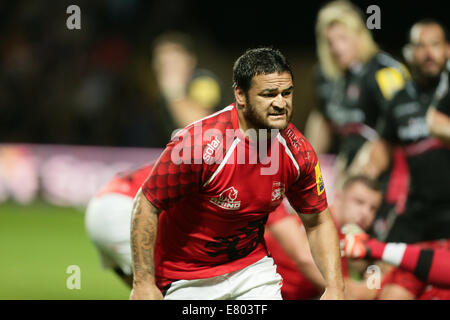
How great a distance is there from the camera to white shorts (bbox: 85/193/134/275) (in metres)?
4.73

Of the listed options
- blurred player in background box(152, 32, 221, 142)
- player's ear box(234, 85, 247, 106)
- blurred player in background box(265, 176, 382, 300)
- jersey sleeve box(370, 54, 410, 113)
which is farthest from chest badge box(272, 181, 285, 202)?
jersey sleeve box(370, 54, 410, 113)

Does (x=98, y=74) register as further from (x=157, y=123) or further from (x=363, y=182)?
(x=363, y=182)

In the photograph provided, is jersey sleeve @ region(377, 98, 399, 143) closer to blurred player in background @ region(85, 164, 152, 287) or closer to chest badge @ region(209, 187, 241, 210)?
blurred player in background @ region(85, 164, 152, 287)

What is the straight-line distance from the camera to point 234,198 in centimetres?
362

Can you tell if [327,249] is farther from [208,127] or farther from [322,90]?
[322,90]

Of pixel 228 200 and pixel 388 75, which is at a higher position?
pixel 388 75

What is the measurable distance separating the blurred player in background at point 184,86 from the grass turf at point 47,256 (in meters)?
1.62

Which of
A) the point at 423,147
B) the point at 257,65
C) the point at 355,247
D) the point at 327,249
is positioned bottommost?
the point at 355,247

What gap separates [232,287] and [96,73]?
396 inches

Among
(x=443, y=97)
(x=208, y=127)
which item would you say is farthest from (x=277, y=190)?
(x=443, y=97)

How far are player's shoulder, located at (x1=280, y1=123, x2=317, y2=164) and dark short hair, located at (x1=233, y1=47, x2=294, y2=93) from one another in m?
0.35

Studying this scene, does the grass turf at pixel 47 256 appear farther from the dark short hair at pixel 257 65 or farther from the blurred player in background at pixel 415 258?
the dark short hair at pixel 257 65

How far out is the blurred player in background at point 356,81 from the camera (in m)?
6.31

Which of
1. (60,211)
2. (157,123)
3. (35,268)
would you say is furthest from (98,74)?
(35,268)
